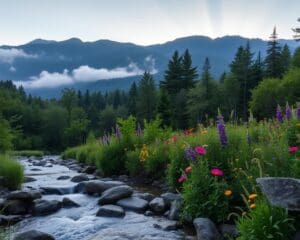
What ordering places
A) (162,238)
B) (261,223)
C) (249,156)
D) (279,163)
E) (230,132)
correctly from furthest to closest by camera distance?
(230,132) → (249,156) → (162,238) → (279,163) → (261,223)

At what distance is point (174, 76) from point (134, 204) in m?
61.7

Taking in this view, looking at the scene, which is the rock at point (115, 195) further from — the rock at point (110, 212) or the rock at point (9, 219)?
the rock at point (9, 219)

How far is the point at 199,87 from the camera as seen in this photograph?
199 feet

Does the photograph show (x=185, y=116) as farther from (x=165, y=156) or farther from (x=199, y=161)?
(x=199, y=161)

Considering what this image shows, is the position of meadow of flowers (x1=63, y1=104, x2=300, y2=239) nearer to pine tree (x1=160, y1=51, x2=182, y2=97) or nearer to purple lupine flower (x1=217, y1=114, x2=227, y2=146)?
purple lupine flower (x1=217, y1=114, x2=227, y2=146)

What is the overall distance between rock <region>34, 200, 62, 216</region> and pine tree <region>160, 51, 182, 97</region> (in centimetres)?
6035

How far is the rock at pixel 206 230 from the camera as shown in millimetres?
6535

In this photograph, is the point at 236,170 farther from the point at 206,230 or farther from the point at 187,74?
the point at 187,74

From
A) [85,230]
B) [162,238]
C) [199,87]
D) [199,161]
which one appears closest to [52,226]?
[85,230]

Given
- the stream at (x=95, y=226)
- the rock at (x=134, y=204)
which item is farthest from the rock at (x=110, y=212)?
the rock at (x=134, y=204)

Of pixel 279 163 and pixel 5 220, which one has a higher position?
pixel 279 163

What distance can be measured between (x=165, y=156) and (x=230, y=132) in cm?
389

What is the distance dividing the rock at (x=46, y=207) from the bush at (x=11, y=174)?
9.35 ft

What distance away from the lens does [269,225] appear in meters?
4.89
